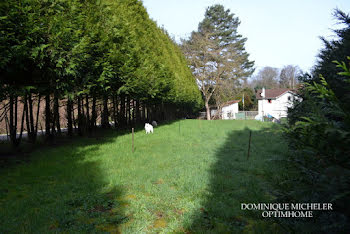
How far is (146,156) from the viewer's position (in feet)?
28.4

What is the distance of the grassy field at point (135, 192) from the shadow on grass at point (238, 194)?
2cm

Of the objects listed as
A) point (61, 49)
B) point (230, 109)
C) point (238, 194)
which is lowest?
point (238, 194)

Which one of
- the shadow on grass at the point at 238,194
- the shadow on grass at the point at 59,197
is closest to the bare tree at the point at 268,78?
the shadow on grass at the point at 238,194

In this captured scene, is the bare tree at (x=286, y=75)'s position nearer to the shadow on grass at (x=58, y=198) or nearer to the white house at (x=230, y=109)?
the white house at (x=230, y=109)

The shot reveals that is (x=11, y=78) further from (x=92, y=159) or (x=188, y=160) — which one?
(x=188, y=160)

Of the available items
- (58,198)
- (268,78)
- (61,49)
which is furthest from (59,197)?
(268,78)

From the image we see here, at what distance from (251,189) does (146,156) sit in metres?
4.39

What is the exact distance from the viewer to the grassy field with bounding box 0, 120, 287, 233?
3729 mm

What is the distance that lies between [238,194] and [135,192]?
7.21 ft

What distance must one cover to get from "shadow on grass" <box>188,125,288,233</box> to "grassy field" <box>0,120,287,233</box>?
2 centimetres

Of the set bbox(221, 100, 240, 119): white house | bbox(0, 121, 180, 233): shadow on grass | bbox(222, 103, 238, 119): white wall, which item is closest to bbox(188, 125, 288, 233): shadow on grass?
bbox(0, 121, 180, 233): shadow on grass

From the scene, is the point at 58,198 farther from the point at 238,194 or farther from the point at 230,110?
the point at 230,110

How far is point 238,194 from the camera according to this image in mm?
4953

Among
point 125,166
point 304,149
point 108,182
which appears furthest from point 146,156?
point 304,149
